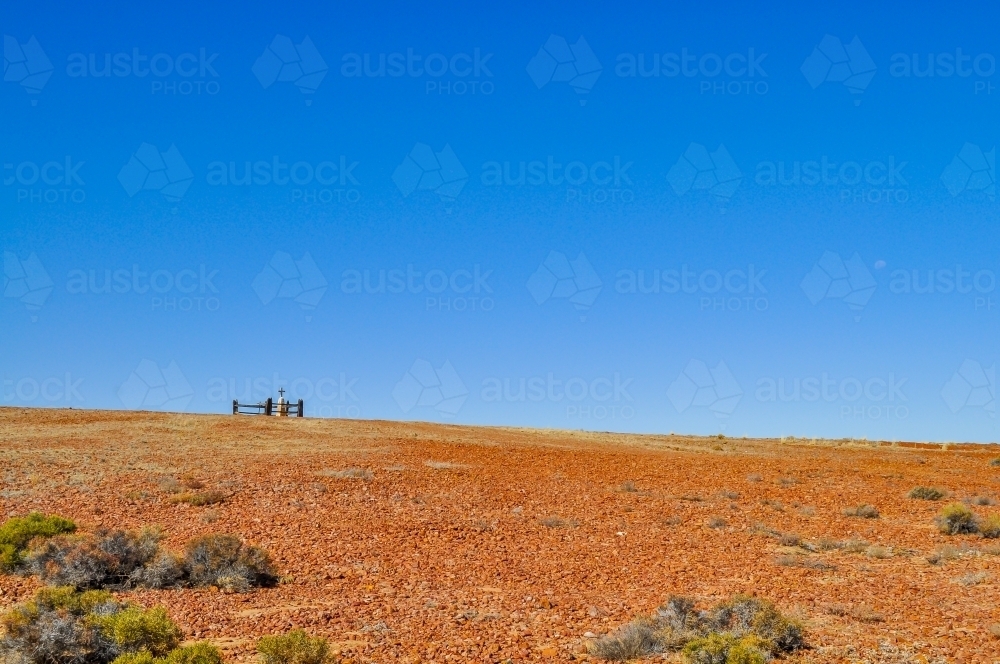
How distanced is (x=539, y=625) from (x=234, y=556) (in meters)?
4.97

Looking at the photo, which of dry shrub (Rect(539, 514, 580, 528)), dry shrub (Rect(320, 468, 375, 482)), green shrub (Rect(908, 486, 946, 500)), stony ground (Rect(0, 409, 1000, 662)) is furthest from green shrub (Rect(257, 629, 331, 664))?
green shrub (Rect(908, 486, 946, 500))

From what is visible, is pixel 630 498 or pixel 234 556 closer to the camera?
pixel 234 556

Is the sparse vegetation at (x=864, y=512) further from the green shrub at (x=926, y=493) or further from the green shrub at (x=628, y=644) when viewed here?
the green shrub at (x=628, y=644)

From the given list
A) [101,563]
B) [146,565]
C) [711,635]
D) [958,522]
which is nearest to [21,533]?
[101,563]

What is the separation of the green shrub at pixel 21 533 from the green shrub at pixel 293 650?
6.46 metres

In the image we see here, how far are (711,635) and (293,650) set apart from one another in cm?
436

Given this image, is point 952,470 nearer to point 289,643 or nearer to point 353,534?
point 353,534

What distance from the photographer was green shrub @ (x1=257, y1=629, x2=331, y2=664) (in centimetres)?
831

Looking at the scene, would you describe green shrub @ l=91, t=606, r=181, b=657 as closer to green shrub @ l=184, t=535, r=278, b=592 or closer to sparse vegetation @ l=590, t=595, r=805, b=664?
green shrub @ l=184, t=535, r=278, b=592

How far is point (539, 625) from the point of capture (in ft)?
33.3

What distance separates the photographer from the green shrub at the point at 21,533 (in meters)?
12.7

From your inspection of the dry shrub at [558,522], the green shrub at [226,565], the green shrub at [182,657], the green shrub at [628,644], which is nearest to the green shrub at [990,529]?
the dry shrub at [558,522]

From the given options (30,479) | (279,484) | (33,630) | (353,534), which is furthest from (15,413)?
(33,630)

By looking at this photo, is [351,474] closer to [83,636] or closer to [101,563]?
[101,563]
